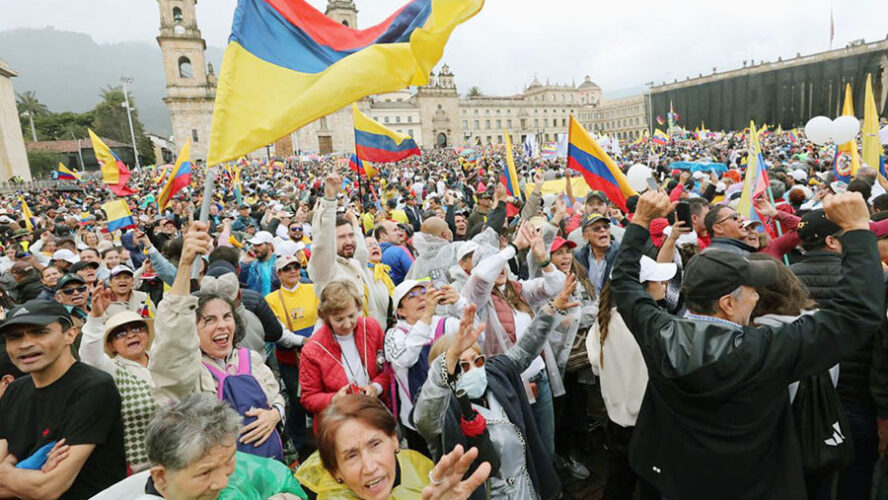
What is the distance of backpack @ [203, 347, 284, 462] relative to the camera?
7.23ft

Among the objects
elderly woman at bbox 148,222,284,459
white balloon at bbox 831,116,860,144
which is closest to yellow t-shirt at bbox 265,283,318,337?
elderly woman at bbox 148,222,284,459

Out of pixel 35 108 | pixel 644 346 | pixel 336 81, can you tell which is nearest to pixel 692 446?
pixel 644 346

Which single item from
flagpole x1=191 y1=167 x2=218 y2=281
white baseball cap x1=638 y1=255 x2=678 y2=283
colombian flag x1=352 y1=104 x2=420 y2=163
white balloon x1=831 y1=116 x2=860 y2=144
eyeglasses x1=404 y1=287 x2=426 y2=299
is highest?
colombian flag x1=352 y1=104 x2=420 y2=163

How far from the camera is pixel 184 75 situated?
53656 millimetres

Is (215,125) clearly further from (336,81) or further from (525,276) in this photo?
(525,276)

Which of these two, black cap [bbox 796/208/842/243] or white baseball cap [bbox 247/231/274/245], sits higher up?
black cap [bbox 796/208/842/243]

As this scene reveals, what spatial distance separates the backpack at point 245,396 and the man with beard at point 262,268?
2.65 m

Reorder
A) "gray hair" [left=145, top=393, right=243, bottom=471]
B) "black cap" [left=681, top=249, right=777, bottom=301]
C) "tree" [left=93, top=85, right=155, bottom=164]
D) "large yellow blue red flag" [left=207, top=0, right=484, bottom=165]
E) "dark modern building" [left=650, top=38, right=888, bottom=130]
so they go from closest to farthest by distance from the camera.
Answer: "gray hair" [left=145, top=393, right=243, bottom=471], "black cap" [left=681, top=249, right=777, bottom=301], "large yellow blue red flag" [left=207, top=0, right=484, bottom=165], "dark modern building" [left=650, top=38, right=888, bottom=130], "tree" [left=93, top=85, right=155, bottom=164]

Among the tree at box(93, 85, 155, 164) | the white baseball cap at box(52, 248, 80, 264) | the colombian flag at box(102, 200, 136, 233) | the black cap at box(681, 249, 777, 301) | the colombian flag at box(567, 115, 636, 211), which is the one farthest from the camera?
the tree at box(93, 85, 155, 164)

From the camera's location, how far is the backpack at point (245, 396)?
7.23 ft

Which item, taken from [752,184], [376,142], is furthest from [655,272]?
[376,142]

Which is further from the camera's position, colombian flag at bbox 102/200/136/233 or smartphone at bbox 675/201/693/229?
colombian flag at bbox 102/200/136/233

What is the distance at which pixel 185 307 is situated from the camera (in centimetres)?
195

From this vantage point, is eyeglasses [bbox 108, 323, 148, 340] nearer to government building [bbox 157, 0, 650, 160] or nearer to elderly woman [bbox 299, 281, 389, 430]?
elderly woman [bbox 299, 281, 389, 430]
